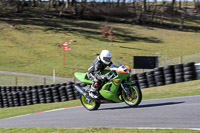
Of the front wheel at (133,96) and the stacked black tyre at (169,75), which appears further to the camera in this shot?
the stacked black tyre at (169,75)

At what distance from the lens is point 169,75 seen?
15320mm

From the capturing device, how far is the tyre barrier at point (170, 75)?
15.1 m

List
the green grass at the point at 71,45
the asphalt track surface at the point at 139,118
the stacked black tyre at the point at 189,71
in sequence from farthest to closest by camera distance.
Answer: the green grass at the point at 71,45 → the stacked black tyre at the point at 189,71 → the asphalt track surface at the point at 139,118

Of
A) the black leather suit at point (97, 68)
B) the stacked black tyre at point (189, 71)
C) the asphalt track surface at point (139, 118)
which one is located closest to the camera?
the asphalt track surface at point (139, 118)

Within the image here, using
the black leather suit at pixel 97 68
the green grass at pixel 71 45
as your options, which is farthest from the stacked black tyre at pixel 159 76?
the green grass at pixel 71 45

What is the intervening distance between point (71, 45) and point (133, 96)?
42135 mm

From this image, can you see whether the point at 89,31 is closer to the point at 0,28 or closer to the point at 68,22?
the point at 68,22

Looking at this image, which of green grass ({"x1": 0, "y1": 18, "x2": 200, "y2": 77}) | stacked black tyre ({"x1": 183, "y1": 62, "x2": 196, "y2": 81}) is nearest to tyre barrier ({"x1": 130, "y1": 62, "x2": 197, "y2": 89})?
stacked black tyre ({"x1": 183, "y1": 62, "x2": 196, "y2": 81})

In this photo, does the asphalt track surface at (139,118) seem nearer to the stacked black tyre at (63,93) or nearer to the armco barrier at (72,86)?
the armco barrier at (72,86)

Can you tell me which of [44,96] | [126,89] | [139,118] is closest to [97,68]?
[126,89]

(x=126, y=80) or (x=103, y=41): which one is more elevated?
(x=126, y=80)

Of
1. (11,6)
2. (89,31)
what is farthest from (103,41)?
(11,6)

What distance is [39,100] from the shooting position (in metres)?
17.4

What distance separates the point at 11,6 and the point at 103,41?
3443cm
